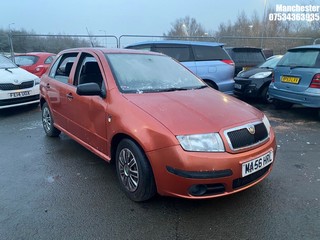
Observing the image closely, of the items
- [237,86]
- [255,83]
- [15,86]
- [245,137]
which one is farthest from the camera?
[237,86]

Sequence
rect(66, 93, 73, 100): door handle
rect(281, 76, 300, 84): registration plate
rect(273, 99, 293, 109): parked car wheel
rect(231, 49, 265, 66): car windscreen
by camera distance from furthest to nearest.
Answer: rect(231, 49, 265, 66): car windscreen → rect(273, 99, 293, 109): parked car wheel → rect(281, 76, 300, 84): registration plate → rect(66, 93, 73, 100): door handle

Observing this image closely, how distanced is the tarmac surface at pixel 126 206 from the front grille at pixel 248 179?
0.31 meters

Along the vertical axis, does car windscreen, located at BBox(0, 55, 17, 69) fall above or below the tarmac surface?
above

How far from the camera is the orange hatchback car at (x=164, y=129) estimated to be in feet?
8.10

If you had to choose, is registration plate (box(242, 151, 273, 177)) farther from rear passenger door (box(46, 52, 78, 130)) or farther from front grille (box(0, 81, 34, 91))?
front grille (box(0, 81, 34, 91))

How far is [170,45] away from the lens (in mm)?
7547

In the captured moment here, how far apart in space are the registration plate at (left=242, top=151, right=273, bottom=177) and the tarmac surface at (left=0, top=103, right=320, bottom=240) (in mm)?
425

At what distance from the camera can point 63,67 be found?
4.57 meters

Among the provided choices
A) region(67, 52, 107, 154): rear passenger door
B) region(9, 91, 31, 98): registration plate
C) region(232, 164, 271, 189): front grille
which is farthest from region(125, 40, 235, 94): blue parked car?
region(232, 164, 271, 189): front grille

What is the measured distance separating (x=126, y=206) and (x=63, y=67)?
274 cm

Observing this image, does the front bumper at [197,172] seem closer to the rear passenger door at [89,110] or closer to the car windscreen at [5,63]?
the rear passenger door at [89,110]

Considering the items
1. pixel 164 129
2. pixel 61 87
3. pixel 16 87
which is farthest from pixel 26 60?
pixel 164 129

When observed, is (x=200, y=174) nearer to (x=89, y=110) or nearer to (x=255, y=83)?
(x=89, y=110)

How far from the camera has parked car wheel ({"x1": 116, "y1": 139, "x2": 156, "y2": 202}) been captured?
2.68 metres
